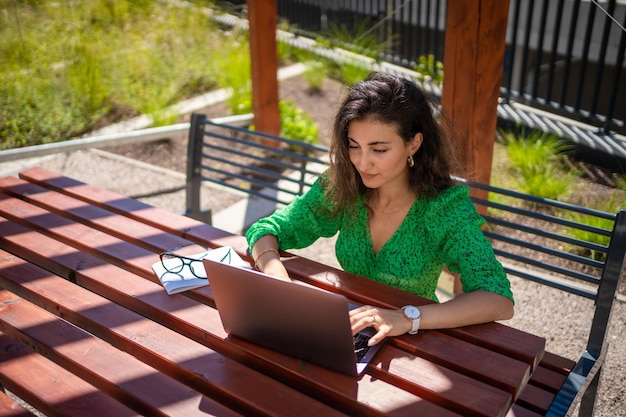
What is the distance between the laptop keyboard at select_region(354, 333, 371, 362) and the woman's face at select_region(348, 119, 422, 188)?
22.5 inches

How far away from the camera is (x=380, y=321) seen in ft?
5.96

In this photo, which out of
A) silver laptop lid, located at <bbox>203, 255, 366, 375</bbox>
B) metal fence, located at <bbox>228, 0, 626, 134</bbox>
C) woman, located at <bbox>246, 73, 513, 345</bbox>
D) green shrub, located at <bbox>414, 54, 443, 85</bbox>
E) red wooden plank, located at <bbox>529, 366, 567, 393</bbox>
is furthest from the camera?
green shrub, located at <bbox>414, 54, 443, 85</bbox>

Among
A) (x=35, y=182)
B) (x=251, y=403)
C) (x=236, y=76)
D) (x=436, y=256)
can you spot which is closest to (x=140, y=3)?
(x=236, y=76)

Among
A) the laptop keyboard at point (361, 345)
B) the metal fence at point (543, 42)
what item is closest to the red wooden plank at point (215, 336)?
the laptop keyboard at point (361, 345)

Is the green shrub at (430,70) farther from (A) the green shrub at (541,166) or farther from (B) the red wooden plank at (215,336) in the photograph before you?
(B) the red wooden plank at (215,336)

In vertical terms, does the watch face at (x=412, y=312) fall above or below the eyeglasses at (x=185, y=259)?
above

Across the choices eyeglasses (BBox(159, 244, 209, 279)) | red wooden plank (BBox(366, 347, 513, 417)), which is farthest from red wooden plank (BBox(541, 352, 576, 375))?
eyeglasses (BBox(159, 244, 209, 279))

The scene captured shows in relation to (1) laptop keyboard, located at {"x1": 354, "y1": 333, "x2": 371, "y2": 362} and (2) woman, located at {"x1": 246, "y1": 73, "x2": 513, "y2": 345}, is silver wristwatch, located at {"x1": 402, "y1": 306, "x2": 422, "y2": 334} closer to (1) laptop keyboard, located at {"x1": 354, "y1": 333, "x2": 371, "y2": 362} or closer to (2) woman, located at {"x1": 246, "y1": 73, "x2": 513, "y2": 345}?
(2) woman, located at {"x1": 246, "y1": 73, "x2": 513, "y2": 345}

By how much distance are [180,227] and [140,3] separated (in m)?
6.02

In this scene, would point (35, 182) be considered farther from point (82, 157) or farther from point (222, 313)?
point (82, 157)

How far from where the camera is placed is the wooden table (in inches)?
63.1

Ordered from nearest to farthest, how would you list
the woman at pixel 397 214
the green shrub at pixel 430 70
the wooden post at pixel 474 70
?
the woman at pixel 397 214
the wooden post at pixel 474 70
the green shrub at pixel 430 70

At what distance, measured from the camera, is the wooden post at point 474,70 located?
338cm

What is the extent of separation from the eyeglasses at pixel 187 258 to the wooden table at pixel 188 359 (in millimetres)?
62
